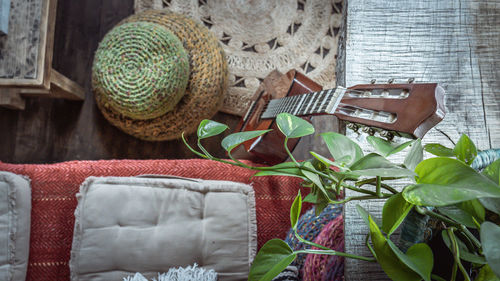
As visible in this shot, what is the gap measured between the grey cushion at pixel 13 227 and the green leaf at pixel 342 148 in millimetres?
965

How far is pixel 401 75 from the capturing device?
2.27 feet

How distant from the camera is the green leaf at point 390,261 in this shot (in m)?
0.37

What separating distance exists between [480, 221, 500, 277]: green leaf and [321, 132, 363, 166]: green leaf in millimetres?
154

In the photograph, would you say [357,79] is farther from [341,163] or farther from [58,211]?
[58,211]

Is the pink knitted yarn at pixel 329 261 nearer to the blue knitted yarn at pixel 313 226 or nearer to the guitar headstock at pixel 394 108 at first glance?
the blue knitted yarn at pixel 313 226

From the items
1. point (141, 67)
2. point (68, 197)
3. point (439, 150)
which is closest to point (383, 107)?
point (439, 150)

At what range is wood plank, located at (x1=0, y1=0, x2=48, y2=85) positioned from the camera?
3.46 feet

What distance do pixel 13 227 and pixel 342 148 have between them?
100 cm

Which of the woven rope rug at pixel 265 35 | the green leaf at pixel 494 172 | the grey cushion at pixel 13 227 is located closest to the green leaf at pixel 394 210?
the green leaf at pixel 494 172

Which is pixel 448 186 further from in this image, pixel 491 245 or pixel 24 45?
pixel 24 45

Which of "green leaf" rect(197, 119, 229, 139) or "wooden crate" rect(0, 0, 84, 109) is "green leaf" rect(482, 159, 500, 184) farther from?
"wooden crate" rect(0, 0, 84, 109)

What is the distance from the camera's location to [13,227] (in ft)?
3.33

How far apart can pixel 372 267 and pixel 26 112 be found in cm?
152

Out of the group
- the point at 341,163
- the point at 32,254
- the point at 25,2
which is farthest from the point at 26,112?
the point at 341,163
